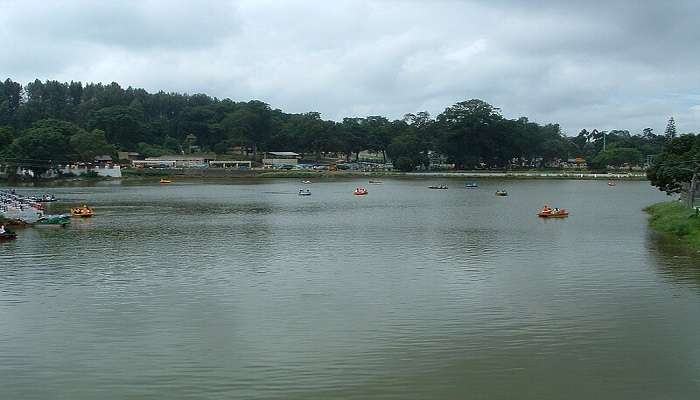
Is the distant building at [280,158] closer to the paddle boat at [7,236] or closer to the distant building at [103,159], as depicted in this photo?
the distant building at [103,159]

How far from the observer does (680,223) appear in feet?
112

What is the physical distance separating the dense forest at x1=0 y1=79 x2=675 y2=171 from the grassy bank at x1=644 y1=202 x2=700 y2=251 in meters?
77.8

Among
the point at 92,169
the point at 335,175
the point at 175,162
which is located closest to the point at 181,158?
the point at 175,162

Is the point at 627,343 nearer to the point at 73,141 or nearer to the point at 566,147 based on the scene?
the point at 73,141

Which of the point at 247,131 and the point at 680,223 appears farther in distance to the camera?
the point at 247,131

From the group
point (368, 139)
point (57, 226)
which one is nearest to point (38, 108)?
point (368, 139)

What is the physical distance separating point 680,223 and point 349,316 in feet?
79.5

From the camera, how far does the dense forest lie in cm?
11962

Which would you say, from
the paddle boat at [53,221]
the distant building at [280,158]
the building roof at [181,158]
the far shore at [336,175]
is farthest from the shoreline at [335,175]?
the paddle boat at [53,221]

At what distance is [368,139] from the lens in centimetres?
13538

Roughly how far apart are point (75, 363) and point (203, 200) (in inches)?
1966

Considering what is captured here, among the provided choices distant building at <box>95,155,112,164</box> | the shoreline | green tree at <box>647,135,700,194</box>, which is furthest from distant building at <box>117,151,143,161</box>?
green tree at <box>647,135,700,194</box>

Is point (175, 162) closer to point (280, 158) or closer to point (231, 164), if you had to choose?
point (231, 164)

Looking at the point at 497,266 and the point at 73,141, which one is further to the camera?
the point at 73,141
